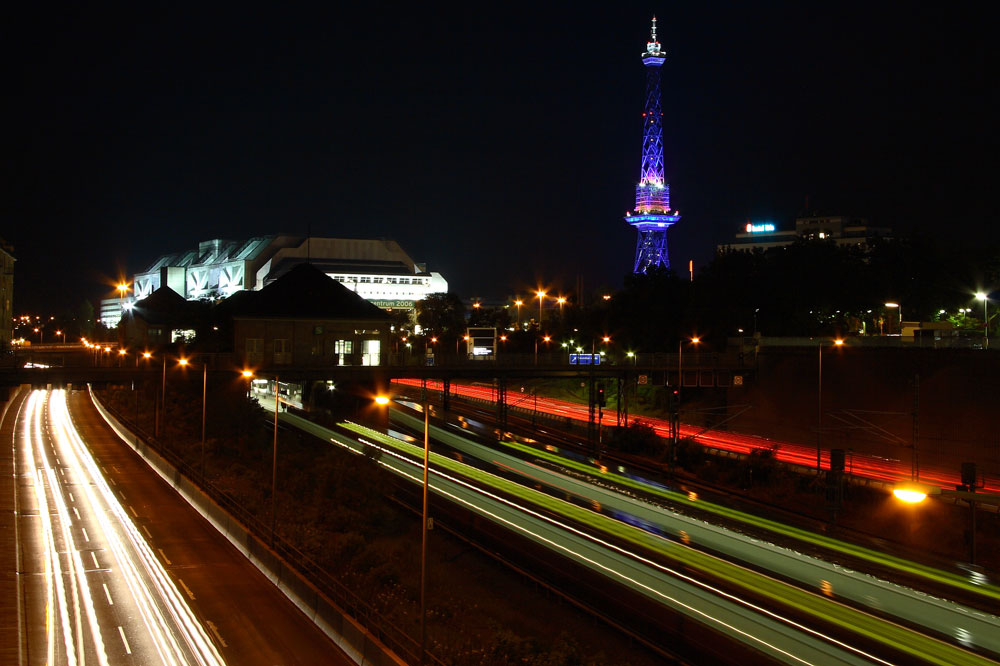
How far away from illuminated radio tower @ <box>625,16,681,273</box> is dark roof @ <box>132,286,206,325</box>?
70.7 metres

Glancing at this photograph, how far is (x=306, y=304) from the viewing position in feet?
243

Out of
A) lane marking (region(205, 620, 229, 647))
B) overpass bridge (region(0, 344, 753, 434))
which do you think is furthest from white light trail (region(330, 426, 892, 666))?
overpass bridge (region(0, 344, 753, 434))

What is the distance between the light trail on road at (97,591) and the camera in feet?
70.1

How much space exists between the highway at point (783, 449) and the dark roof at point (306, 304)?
65.4 ft

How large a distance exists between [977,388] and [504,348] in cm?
7221

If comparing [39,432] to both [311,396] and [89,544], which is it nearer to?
[311,396]

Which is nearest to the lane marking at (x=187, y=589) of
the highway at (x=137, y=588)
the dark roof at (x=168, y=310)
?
the highway at (x=137, y=588)

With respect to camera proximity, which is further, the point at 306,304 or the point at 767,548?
the point at 306,304

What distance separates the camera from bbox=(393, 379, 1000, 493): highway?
150 ft

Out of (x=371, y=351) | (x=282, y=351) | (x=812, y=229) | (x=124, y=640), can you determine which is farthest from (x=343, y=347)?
(x=812, y=229)

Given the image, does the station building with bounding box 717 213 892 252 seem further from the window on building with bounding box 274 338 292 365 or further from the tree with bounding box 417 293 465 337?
the window on building with bounding box 274 338 292 365

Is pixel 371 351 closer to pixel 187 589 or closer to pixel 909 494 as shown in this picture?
pixel 187 589

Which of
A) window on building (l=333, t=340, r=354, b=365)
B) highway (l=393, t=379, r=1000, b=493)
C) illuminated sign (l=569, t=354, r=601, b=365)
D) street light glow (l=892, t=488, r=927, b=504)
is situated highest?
window on building (l=333, t=340, r=354, b=365)

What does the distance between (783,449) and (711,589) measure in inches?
1338
